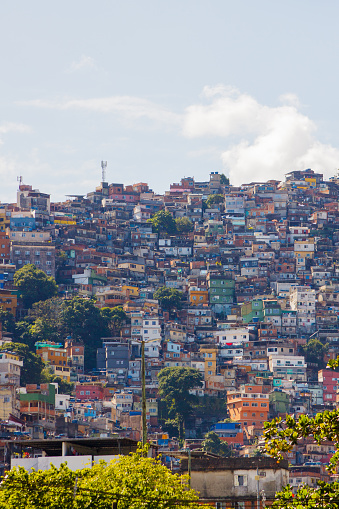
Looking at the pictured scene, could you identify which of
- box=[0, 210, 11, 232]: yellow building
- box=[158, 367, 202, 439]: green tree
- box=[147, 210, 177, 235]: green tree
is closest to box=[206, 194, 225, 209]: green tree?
box=[147, 210, 177, 235]: green tree

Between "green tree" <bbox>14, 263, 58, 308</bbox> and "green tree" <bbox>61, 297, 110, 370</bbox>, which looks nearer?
"green tree" <bbox>61, 297, 110, 370</bbox>

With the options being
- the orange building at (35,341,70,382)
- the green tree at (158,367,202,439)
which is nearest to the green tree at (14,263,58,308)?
the orange building at (35,341,70,382)

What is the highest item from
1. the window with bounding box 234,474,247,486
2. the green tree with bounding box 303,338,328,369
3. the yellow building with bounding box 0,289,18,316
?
the yellow building with bounding box 0,289,18,316

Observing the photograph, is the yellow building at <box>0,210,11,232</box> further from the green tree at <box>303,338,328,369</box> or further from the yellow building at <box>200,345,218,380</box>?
the green tree at <box>303,338,328,369</box>

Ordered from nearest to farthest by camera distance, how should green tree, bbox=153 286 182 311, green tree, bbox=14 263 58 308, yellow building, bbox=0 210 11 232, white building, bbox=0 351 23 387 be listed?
1. white building, bbox=0 351 23 387
2. green tree, bbox=14 263 58 308
3. green tree, bbox=153 286 182 311
4. yellow building, bbox=0 210 11 232

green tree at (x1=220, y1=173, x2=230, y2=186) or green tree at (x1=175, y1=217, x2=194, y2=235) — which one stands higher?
green tree at (x1=220, y1=173, x2=230, y2=186)

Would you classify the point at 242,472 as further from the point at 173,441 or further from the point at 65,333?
the point at 65,333

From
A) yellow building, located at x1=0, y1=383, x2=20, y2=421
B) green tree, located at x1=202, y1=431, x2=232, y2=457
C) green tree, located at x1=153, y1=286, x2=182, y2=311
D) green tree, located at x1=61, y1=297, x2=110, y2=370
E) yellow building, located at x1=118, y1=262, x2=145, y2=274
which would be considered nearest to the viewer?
yellow building, located at x1=0, y1=383, x2=20, y2=421
